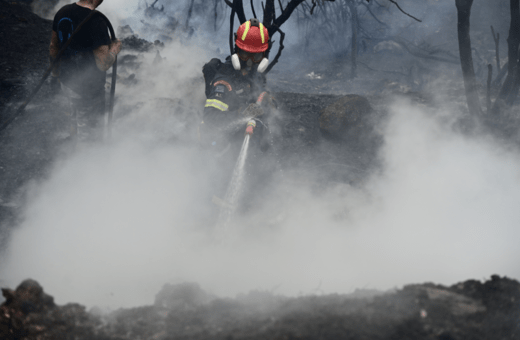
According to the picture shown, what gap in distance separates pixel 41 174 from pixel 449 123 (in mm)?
6116

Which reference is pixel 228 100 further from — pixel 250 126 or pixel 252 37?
pixel 252 37

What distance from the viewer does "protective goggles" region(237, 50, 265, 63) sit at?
3.64 meters

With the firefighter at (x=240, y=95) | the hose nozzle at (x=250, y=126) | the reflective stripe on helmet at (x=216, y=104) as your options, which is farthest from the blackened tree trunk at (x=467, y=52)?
the reflective stripe on helmet at (x=216, y=104)

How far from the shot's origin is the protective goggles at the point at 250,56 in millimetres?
3639

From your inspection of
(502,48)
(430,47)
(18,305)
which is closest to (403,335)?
(18,305)

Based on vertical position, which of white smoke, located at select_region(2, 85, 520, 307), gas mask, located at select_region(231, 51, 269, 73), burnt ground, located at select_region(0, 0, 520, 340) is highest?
gas mask, located at select_region(231, 51, 269, 73)

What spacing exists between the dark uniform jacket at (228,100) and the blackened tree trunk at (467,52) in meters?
3.08

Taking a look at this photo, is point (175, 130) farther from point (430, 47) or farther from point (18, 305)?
point (430, 47)

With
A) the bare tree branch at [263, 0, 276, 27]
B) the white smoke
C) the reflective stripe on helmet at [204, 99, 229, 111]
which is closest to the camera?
the white smoke

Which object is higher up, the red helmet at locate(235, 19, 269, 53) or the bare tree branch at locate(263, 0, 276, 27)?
the bare tree branch at locate(263, 0, 276, 27)

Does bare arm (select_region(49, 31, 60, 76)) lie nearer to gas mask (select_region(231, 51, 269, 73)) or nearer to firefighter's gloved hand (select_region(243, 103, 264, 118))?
gas mask (select_region(231, 51, 269, 73))

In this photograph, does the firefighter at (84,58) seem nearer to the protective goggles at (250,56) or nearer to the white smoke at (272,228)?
the white smoke at (272,228)

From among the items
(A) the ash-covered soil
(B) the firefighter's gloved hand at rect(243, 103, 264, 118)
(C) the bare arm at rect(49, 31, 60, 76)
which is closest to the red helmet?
(B) the firefighter's gloved hand at rect(243, 103, 264, 118)

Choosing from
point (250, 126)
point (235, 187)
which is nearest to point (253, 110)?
point (250, 126)
